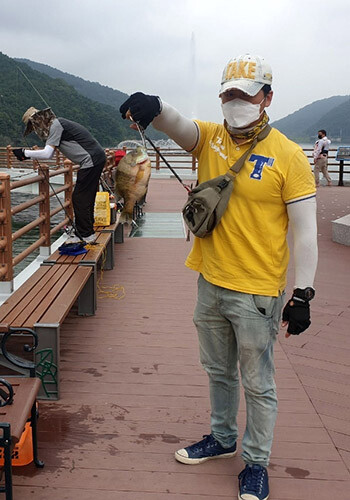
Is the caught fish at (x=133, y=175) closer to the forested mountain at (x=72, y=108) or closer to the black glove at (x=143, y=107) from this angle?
the black glove at (x=143, y=107)

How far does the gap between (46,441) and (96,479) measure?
427 mm

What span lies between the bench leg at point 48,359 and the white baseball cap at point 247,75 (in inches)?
66.1

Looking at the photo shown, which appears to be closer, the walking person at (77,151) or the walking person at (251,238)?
the walking person at (251,238)

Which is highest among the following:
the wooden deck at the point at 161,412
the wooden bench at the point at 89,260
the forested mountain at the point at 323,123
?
the forested mountain at the point at 323,123

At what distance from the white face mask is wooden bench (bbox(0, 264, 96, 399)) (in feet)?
5.24

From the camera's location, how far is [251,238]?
223cm

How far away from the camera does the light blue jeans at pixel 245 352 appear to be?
2.24 m

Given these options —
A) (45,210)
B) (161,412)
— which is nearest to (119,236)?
(45,210)

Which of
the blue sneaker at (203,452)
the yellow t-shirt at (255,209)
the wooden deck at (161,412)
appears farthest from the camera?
the blue sneaker at (203,452)

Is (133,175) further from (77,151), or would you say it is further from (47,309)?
(77,151)

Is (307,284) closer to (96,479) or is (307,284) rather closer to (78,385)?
(96,479)

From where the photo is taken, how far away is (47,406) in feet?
10.2

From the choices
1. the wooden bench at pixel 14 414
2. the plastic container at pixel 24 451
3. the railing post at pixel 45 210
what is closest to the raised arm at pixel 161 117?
the wooden bench at pixel 14 414

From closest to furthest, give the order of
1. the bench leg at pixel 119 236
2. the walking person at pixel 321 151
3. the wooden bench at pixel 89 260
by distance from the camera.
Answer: the wooden bench at pixel 89 260 → the bench leg at pixel 119 236 → the walking person at pixel 321 151
